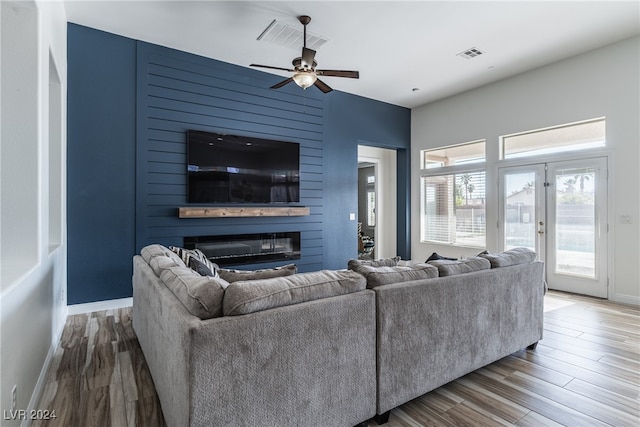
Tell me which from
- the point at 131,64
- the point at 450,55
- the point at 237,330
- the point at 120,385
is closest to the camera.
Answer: the point at 237,330

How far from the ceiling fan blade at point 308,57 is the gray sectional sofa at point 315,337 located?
2.16m

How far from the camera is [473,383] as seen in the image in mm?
2180

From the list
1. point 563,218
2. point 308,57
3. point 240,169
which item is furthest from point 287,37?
point 563,218

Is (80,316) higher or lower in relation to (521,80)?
lower

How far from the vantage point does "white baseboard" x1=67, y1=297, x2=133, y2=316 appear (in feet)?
11.8

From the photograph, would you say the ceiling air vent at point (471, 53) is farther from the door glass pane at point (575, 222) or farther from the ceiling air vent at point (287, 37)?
the door glass pane at point (575, 222)

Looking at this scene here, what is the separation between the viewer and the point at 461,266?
2.17 metres

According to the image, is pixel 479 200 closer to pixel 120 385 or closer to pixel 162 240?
pixel 162 240

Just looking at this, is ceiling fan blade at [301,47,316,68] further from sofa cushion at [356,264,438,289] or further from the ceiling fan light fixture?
sofa cushion at [356,264,438,289]

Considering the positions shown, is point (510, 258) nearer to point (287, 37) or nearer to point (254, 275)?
point (254, 275)

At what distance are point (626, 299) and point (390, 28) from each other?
4302 mm

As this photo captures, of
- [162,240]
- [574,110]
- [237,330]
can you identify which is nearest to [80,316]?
[162,240]

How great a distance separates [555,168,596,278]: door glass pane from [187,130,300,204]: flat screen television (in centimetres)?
377

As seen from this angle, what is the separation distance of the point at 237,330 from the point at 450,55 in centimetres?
447
